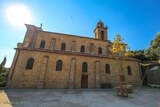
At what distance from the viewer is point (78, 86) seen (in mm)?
16906

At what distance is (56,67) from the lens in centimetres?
1720

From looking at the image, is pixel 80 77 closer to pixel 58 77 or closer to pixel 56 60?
pixel 58 77

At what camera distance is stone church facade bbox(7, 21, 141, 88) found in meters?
15.6

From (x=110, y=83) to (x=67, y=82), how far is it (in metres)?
8.17

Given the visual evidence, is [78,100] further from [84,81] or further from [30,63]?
[30,63]

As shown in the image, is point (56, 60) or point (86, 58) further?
point (86, 58)

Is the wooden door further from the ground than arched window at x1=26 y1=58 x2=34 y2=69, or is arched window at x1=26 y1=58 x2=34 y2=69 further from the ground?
arched window at x1=26 y1=58 x2=34 y2=69

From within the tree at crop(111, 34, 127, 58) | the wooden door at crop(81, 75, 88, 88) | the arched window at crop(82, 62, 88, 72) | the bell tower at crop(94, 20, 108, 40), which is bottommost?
the wooden door at crop(81, 75, 88, 88)

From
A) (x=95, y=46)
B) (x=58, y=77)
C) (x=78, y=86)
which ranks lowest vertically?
(x=78, y=86)

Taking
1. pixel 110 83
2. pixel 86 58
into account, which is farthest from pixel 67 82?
pixel 110 83

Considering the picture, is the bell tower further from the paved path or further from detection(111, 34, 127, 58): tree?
the paved path

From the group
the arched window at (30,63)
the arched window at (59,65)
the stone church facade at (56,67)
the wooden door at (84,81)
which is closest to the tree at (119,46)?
the stone church facade at (56,67)

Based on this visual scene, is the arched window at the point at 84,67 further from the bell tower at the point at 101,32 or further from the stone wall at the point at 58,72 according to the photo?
the bell tower at the point at 101,32

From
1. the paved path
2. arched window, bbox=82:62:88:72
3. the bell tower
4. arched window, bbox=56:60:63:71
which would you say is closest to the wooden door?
arched window, bbox=82:62:88:72
